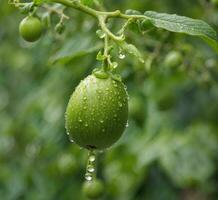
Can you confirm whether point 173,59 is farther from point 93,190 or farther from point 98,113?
point 98,113

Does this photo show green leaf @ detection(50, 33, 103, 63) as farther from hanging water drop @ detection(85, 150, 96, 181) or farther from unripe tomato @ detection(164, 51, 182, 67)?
hanging water drop @ detection(85, 150, 96, 181)

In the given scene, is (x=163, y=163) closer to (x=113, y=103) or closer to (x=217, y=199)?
(x=217, y=199)

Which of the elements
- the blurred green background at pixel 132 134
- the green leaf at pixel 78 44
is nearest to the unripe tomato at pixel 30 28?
the green leaf at pixel 78 44

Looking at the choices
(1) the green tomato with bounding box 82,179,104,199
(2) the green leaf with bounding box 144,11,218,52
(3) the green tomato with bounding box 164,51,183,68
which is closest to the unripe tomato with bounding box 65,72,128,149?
(2) the green leaf with bounding box 144,11,218,52

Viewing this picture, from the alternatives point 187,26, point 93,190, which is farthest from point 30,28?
point 93,190

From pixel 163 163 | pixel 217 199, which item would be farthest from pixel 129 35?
pixel 217 199

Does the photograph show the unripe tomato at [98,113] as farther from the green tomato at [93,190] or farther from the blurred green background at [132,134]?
the blurred green background at [132,134]
